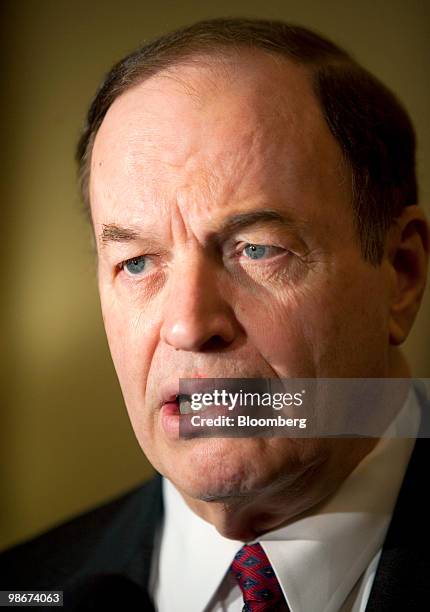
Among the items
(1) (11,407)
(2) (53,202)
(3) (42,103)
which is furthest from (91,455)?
(3) (42,103)

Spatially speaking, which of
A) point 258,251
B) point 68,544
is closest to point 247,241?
point 258,251

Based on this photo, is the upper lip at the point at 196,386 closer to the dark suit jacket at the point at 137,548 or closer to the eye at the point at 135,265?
the eye at the point at 135,265

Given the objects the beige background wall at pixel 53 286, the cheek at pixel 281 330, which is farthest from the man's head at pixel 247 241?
the beige background wall at pixel 53 286

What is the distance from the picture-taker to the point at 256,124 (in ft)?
2.22

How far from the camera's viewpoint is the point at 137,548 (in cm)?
87

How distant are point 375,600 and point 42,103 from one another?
740mm

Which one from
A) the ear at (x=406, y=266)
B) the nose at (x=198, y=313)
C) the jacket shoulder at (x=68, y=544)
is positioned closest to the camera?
the nose at (x=198, y=313)

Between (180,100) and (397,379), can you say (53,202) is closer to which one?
(180,100)

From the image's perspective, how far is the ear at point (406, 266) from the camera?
765 millimetres

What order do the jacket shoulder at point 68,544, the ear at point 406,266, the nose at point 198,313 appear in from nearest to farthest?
the nose at point 198,313, the ear at point 406,266, the jacket shoulder at point 68,544

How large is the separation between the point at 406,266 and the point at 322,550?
1.05 ft

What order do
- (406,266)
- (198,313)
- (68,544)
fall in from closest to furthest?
(198,313) → (406,266) → (68,544)

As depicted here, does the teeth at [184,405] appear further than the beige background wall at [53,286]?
No

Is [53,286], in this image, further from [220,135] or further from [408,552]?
[408,552]
